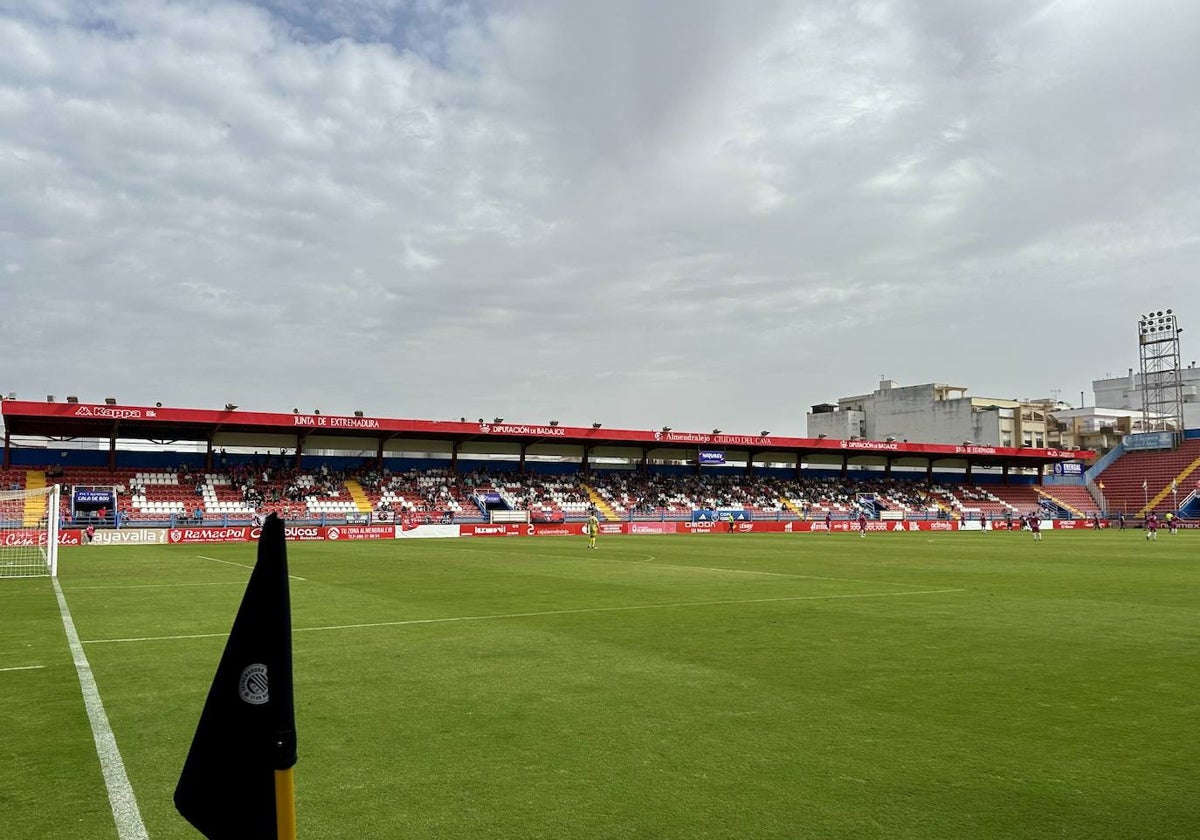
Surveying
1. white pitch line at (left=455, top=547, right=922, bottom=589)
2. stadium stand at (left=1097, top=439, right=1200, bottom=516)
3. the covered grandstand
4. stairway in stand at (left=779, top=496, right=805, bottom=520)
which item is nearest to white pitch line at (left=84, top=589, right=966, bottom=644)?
white pitch line at (left=455, top=547, right=922, bottom=589)

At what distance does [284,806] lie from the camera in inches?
99.3

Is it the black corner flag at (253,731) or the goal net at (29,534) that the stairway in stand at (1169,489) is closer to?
the goal net at (29,534)

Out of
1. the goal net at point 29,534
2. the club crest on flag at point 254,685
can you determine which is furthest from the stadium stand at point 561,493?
the club crest on flag at point 254,685

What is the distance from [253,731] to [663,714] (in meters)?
6.03

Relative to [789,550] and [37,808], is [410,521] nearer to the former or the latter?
[789,550]

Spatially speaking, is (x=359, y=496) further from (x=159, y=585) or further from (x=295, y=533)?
(x=159, y=585)

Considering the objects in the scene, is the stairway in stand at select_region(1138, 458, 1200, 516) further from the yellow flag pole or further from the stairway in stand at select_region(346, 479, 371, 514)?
the yellow flag pole

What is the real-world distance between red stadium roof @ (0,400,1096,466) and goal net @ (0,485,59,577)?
21.4ft

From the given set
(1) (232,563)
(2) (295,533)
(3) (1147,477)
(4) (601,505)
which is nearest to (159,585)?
(1) (232,563)

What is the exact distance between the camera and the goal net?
2602 centimetres

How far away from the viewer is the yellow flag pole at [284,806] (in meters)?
2.51

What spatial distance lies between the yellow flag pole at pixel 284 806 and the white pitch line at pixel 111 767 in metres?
3.41

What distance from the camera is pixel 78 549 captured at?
Answer: 130 feet

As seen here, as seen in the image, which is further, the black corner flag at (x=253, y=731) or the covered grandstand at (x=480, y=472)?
the covered grandstand at (x=480, y=472)
